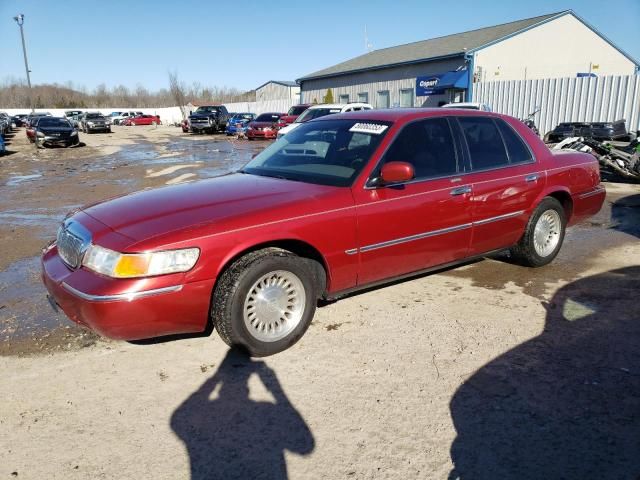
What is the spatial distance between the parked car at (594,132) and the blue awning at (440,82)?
8559 millimetres

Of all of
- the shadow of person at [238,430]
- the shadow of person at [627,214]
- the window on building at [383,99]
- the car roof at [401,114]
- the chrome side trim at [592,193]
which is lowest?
the shadow of person at [238,430]

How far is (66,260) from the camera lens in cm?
347

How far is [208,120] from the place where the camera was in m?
36.4

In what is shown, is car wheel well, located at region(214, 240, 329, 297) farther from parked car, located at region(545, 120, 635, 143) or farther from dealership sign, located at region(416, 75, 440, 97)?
dealership sign, located at region(416, 75, 440, 97)

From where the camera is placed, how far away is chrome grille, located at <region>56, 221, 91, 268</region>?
3.32 metres

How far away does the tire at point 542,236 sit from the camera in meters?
5.13

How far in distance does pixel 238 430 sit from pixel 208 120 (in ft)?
117

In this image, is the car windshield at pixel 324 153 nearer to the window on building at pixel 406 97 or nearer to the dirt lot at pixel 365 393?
the dirt lot at pixel 365 393

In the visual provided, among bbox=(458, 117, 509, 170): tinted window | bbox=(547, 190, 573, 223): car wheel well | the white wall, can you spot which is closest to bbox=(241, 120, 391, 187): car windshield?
bbox=(458, 117, 509, 170): tinted window

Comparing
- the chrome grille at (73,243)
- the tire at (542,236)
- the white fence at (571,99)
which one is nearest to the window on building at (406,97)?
the white fence at (571,99)

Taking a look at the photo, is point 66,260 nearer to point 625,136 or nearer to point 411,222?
point 411,222

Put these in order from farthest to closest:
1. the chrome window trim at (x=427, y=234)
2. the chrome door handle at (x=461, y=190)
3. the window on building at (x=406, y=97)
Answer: the window on building at (x=406, y=97), the chrome door handle at (x=461, y=190), the chrome window trim at (x=427, y=234)

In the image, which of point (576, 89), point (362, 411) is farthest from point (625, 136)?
point (362, 411)

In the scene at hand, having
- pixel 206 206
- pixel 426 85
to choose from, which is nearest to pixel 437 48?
pixel 426 85
